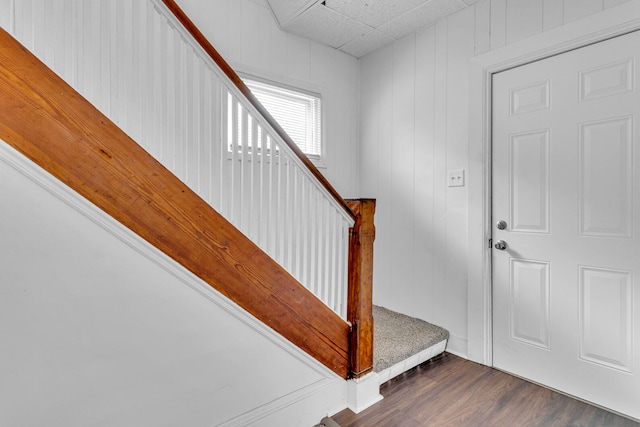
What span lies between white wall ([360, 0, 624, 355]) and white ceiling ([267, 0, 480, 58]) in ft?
0.36

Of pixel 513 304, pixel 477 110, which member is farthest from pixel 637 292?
pixel 477 110

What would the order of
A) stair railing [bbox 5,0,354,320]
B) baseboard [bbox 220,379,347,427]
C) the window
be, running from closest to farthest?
stair railing [bbox 5,0,354,320]
baseboard [bbox 220,379,347,427]
the window

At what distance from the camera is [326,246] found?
1625 millimetres

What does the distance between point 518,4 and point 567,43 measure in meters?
0.42

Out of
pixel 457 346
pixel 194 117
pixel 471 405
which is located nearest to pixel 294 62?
pixel 194 117

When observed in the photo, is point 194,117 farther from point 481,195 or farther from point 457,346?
point 457,346

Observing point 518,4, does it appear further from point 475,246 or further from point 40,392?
point 40,392

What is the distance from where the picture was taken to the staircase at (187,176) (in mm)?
1027

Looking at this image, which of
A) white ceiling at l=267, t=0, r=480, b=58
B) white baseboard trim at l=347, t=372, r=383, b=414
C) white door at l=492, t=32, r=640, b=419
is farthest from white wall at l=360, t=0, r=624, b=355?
white baseboard trim at l=347, t=372, r=383, b=414

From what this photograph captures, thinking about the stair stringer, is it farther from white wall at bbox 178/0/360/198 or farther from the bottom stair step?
white wall at bbox 178/0/360/198

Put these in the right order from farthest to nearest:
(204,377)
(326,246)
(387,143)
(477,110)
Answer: (387,143) → (477,110) → (326,246) → (204,377)

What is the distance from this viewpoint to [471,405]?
1762 millimetres

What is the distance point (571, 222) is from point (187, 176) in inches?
80.1

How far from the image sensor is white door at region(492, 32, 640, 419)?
1682 millimetres
